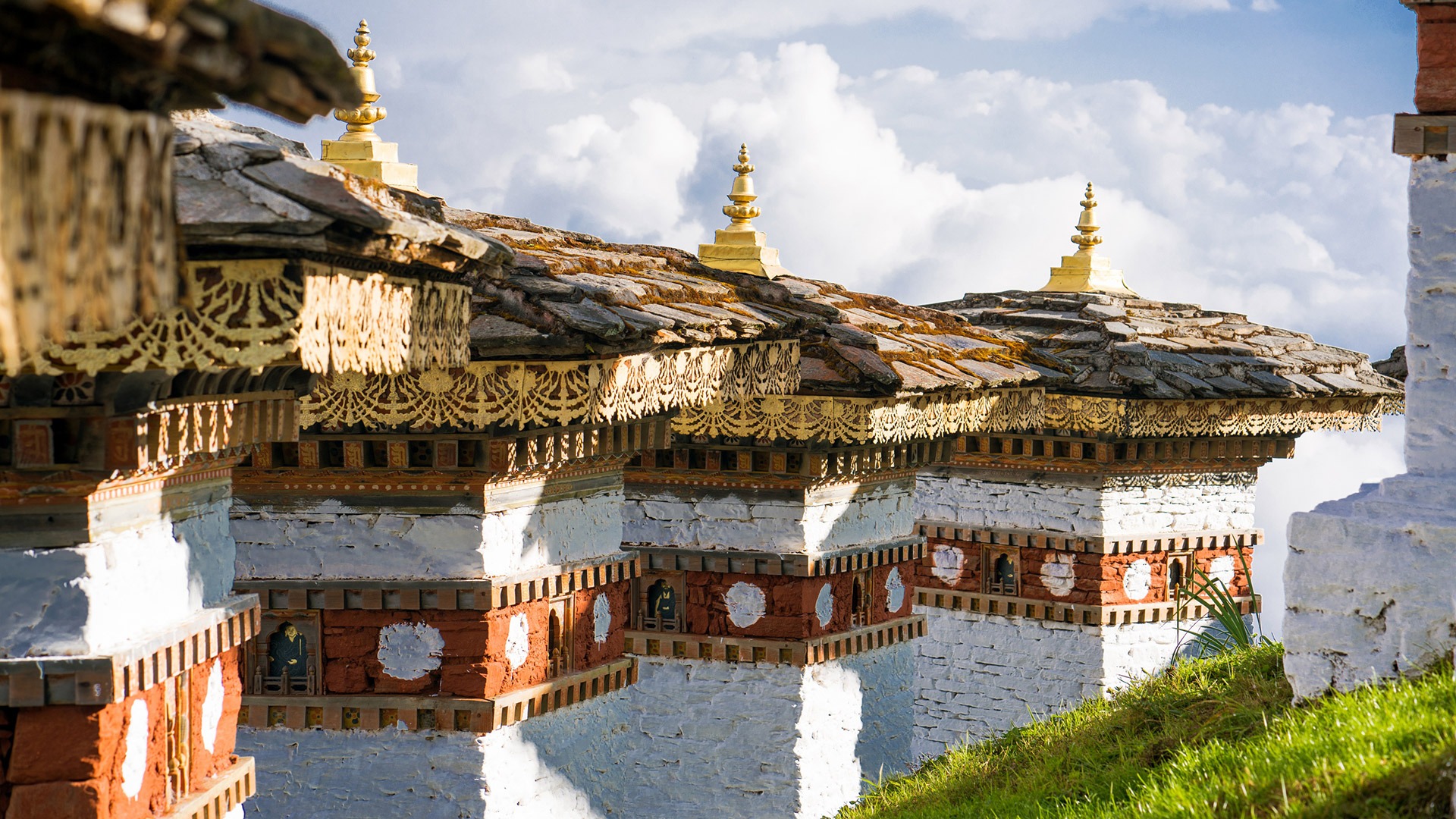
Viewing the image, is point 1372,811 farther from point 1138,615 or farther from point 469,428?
point 1138,615

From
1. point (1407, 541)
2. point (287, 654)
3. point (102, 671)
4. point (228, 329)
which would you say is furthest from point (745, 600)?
point (228, 329)

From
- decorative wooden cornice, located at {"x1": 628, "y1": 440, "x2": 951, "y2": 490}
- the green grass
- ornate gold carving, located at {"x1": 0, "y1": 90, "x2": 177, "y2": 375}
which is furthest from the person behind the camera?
decorative wooden cornice, located at {"x1": 628, "y1": 440, "x2": 951, "y2": 490}

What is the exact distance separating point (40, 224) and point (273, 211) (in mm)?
1658

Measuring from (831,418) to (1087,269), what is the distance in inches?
194

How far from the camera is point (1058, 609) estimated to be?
31.9 feet

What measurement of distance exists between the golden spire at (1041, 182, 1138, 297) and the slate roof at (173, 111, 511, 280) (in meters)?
8.18

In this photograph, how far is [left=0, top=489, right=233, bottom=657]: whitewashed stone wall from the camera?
3346mm

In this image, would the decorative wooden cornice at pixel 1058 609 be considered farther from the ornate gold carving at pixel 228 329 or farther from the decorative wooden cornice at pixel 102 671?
the ornate gold carving at pixel 228 329

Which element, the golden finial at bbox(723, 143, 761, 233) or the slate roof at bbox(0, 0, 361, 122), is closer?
the slate roof at bbox(0, 0, 361, 122)

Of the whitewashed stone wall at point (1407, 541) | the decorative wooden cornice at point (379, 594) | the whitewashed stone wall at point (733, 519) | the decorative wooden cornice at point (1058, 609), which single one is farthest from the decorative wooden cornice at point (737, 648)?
the whitewashed stone wall at point (1407, 541)

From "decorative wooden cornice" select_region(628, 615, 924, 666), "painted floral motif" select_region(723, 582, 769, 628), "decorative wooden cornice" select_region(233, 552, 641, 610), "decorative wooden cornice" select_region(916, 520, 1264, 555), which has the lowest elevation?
"decorative wooden cornice" select_region(628, 615, 924, 666)

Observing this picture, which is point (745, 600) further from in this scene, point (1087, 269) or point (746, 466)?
point (1087, 269)

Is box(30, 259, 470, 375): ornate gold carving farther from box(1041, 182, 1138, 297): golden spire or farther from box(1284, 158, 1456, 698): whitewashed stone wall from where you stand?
box(1041, 182, 1138, 297): golden spire

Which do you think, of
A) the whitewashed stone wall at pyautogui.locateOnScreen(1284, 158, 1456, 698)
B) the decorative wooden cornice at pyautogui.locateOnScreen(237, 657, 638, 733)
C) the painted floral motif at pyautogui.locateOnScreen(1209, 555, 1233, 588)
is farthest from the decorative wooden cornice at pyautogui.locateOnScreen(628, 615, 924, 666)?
the painted floral motif at pyautogui.locateOnScreen(1209, 555, 1233, 588)
